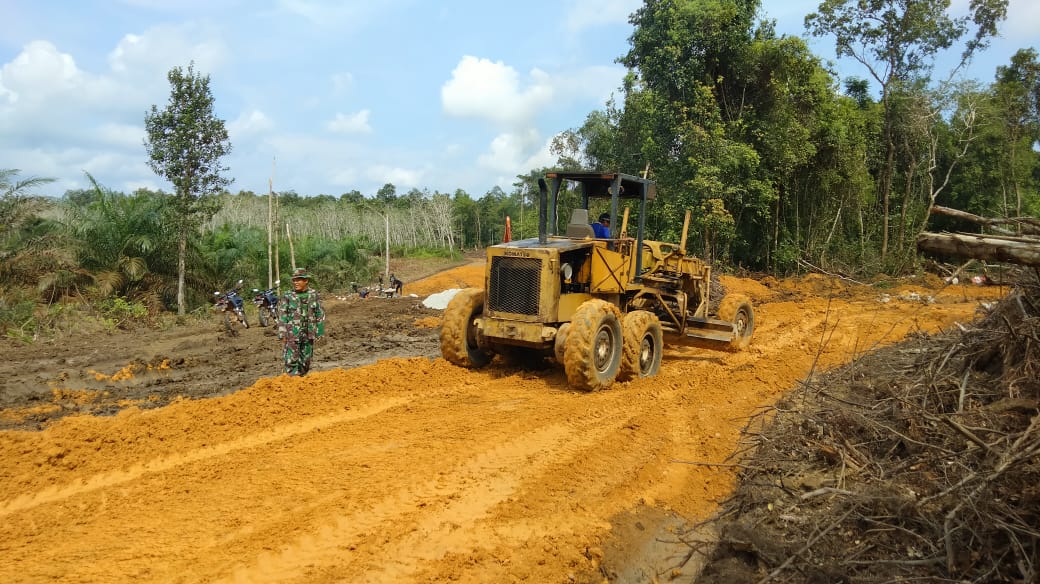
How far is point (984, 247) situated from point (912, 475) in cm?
158

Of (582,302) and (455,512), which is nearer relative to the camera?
(455,512)

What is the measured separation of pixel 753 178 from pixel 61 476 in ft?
68.6

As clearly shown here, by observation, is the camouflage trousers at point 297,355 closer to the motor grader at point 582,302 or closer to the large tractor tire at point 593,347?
the motor grader at point 582,302

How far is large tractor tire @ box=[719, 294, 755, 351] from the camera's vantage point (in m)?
11.0

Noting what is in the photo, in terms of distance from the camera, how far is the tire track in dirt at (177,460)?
512 cm

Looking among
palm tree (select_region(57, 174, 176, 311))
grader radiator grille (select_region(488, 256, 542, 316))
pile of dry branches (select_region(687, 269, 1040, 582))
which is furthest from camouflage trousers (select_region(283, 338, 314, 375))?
palm tree (select_region(57, 174, 176, 311))

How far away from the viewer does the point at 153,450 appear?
5.99m

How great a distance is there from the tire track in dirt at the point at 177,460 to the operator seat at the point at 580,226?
3465mm

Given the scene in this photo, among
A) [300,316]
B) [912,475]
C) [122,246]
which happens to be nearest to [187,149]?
[122,246]

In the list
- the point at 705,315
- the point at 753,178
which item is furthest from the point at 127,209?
the point at 753,178

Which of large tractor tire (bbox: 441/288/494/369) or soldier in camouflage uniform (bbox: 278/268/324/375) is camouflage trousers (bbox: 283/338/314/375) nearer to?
soldier in camouflage uniform (bbox: 278/268/324/375)

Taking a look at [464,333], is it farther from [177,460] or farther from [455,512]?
[455,512]

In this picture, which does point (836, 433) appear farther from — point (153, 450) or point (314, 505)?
point (153, 450)

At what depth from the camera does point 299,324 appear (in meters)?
8.83
